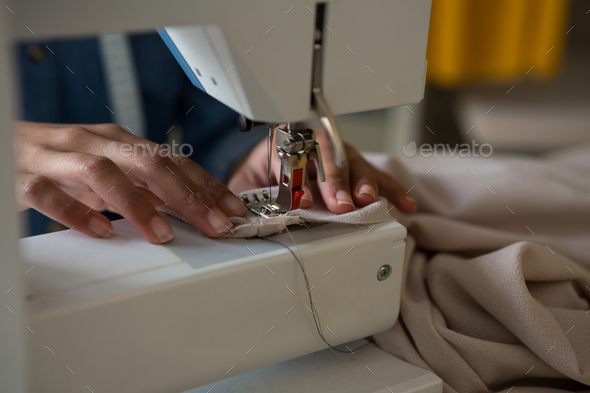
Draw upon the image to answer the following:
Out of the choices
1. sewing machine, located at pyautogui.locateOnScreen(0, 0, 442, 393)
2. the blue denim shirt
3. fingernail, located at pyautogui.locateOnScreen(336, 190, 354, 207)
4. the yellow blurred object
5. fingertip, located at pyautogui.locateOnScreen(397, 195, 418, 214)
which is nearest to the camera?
sewing machine, located at pyautogui.locateOnScreen(0, 0, 442, 393)

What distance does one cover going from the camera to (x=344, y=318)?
26.9 inches

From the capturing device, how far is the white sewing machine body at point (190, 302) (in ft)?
1.74

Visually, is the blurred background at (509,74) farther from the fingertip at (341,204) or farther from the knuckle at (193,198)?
the knuckle at (193,198)

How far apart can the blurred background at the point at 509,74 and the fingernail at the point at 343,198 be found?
4.83 feet

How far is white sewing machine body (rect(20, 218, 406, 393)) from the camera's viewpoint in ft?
1.74

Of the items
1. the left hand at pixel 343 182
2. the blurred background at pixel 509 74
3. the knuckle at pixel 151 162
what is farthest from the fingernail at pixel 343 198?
the blurred background at pixel 509 74

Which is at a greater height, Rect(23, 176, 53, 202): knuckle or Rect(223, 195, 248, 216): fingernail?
Rect(23, 176, 53, 202): knuckle

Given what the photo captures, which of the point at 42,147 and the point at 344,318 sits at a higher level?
the point at 42,147

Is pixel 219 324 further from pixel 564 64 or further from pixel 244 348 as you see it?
pixel 564 64

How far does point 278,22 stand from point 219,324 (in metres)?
0.34

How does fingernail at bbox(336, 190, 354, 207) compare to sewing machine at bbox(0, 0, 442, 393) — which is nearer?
sewing machine at bbox(0, 0, 442, 393)

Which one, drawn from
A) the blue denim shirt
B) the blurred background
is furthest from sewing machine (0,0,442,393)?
the blurred background

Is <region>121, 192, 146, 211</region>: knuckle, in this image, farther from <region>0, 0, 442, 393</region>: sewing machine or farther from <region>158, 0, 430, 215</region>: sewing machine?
<region>158, 0, 430, 215</region>: sewing machine

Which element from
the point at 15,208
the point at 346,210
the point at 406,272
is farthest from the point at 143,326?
the point at 406,272
